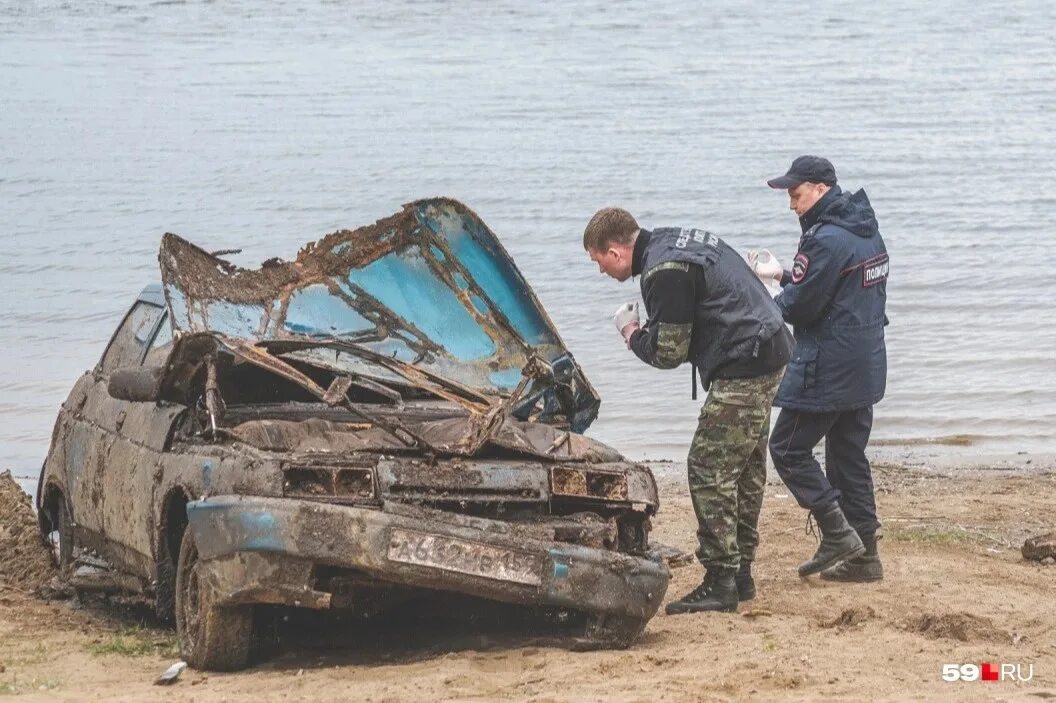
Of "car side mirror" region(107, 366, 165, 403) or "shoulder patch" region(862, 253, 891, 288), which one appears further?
"shoulder patch" region(862, 253, 891, 288)

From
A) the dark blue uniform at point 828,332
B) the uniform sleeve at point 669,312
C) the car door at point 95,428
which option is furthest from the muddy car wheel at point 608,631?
the car door at point 95,428

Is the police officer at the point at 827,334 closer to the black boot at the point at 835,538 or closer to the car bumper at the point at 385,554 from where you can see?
the black boot at the point at 835,538

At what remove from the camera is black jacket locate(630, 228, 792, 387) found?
7.43m

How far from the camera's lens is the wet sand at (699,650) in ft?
20.4

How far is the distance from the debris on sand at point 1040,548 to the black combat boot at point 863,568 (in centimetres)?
90

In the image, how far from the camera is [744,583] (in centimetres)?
828

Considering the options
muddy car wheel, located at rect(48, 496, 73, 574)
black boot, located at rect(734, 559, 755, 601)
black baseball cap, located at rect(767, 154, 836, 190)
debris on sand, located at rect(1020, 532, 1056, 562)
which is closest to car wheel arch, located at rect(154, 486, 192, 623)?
muddy car wheel, located at rect(48, 496, 73, 574)

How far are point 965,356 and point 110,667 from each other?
11.0 m

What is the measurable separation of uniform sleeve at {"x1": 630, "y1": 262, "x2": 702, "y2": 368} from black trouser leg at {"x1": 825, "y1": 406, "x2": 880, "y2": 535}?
4.81 ft

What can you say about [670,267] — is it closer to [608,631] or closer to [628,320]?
[628,320]

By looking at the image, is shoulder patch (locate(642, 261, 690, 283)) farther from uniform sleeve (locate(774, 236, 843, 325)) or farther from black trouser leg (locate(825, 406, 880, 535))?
black trouser leg (locate(825, 406, 880, 535))

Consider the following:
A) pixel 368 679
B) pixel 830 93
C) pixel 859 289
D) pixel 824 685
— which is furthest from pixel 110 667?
pixel 830 93

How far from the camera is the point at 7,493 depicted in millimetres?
11141

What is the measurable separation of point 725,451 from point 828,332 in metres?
0.97
